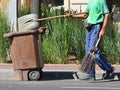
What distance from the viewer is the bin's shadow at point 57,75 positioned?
12.8 m

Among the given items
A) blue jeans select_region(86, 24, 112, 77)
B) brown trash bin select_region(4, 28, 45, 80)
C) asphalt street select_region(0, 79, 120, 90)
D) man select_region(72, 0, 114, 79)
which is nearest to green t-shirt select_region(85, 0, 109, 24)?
man select_region(72, 0, 114, 79)

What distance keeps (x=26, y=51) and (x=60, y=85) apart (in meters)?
1.13

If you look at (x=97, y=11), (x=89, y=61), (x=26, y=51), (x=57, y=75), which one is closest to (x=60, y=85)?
(x=89, y=61)

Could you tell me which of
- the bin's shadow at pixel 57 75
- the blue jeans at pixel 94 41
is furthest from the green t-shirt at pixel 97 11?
the bin's shadow at pixel 57 75

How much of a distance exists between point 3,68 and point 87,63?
267 cm

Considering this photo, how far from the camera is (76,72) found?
503 inches

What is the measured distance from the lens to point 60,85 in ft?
38.0

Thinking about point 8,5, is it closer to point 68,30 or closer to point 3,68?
point 68,30

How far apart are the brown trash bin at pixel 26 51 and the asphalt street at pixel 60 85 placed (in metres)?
0.33

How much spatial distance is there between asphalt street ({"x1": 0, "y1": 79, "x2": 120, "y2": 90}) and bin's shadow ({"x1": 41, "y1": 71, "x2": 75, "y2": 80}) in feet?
1.17

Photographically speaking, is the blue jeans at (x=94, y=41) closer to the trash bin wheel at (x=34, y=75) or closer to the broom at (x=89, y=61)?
the broom at (x=89, y=61)

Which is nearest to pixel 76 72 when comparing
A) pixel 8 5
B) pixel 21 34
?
pixel 21 34

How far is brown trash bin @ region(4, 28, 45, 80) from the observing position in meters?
12.1

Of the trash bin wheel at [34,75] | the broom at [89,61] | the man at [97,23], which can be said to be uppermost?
the man at [97,23]
